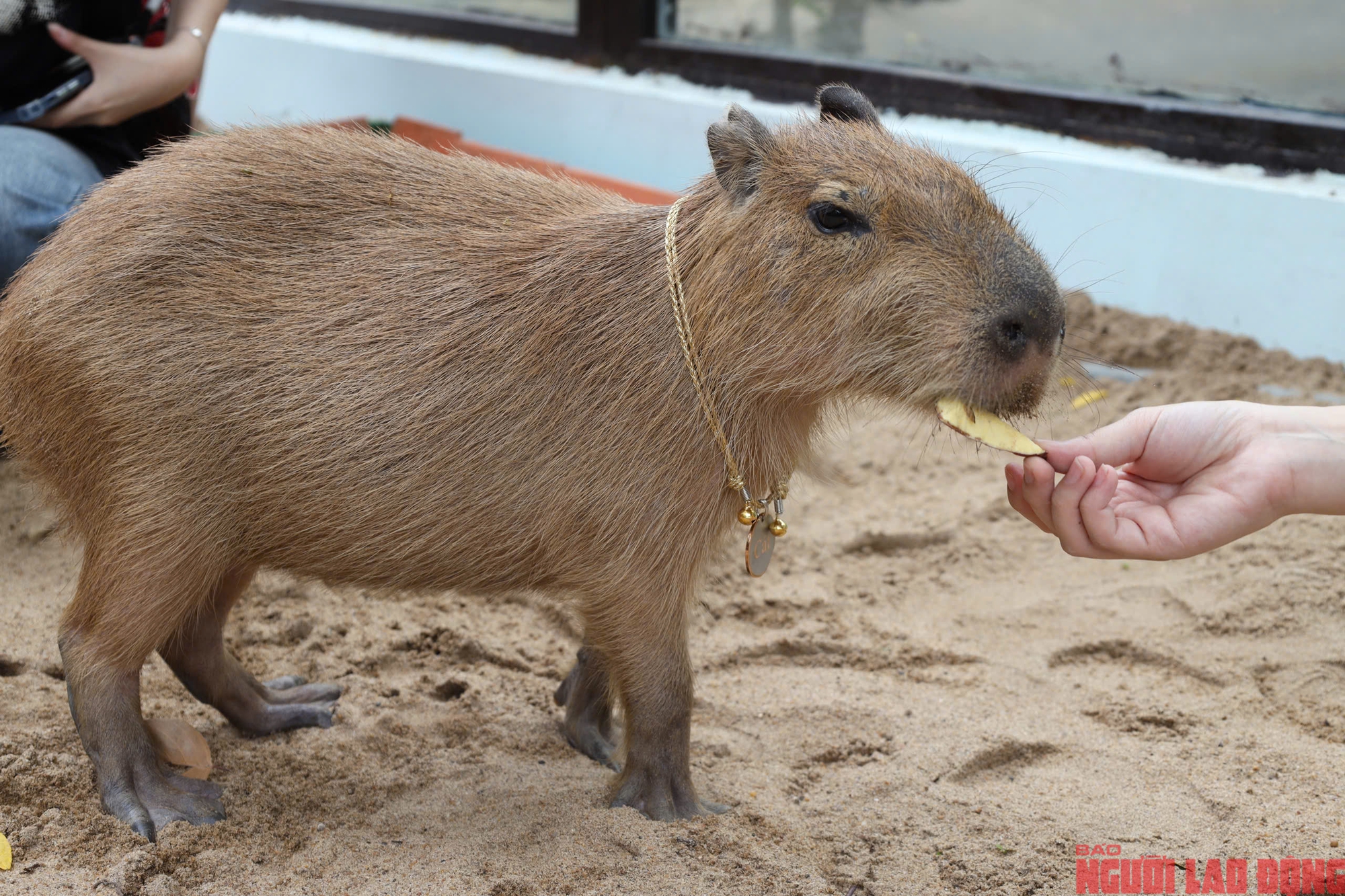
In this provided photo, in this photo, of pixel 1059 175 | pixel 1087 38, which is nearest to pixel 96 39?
pixel 1059 175

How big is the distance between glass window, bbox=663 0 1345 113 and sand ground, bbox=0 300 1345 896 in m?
1.24

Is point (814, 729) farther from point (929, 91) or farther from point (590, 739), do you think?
point (929, 91)

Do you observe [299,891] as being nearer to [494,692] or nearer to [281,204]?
[494,692]

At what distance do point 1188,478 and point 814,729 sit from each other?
101 cm

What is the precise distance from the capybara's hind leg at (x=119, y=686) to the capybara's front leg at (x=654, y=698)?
0.84m

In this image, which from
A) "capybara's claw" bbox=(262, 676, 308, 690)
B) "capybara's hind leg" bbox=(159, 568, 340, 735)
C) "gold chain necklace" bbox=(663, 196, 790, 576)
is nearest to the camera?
"gold chain necklace" bbox=(663, 196, 790, 576)

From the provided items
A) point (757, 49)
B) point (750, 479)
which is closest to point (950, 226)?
point (750, 479)

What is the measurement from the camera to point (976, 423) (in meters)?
2.12

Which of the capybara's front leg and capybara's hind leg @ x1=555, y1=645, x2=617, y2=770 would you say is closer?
the capybara's front leg

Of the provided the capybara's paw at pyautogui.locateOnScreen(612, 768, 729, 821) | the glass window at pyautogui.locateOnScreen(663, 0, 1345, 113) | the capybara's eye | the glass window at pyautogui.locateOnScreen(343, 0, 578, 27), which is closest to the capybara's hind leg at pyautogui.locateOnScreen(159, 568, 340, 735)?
the capybara's paw at pyautogui.locateOnScreen(612, 768, 729, 821)

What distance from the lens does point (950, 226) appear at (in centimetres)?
210

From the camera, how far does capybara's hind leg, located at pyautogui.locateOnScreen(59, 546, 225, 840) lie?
2320mm

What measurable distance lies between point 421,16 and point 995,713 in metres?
4.84

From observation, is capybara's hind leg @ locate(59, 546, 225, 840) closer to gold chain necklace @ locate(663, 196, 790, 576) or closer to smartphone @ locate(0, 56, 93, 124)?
gold chain necklace @ locate(663, 196, 790, 576)
